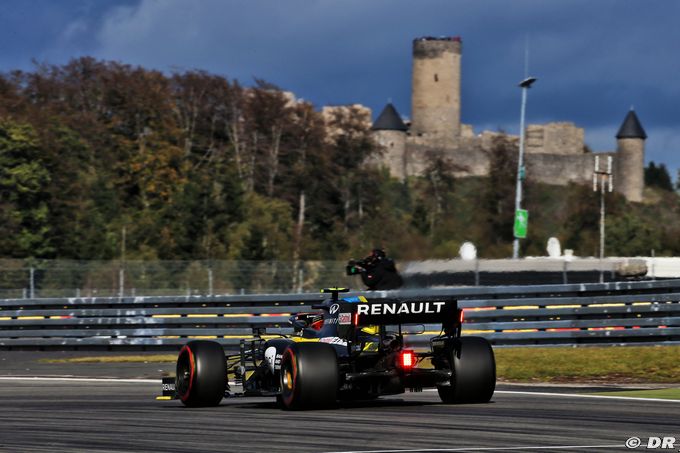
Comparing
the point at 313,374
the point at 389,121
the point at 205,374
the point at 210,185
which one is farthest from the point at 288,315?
the point at 389,121

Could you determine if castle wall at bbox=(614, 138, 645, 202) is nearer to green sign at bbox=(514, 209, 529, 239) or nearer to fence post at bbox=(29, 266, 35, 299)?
green sign at bbox=(514, 209, 529, 239)

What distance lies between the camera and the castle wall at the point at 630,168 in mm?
146625

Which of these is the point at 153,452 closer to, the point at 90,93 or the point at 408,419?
the point at 408,419

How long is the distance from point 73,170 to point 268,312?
52.0 meters

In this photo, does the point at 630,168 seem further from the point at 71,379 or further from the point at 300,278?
the point at 71,379

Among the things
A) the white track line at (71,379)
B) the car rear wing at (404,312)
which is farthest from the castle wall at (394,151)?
the car rear wing at (404,312)

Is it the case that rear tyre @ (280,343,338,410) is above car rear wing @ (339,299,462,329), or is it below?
below

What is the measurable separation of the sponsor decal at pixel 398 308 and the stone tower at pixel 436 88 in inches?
5661

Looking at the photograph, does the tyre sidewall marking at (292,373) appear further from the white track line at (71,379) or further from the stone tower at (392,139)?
the stone tower at (392,139)

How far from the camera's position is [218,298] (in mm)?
26234

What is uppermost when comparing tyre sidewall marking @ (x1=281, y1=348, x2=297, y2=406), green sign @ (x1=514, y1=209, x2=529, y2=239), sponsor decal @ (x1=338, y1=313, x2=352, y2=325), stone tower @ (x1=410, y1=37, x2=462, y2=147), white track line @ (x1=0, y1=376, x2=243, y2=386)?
stone tower @ (x1=410, y1=37, x2=462, y2=147)

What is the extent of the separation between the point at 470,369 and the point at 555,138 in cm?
14570

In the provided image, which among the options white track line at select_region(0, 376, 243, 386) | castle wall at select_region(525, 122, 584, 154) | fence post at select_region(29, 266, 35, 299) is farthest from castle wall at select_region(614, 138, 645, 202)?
white track line at select_region(0, 376, 243, 386)

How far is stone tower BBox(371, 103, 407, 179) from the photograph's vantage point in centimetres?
14388
